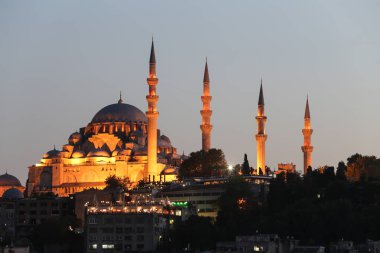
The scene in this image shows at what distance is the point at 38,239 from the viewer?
120312 mm

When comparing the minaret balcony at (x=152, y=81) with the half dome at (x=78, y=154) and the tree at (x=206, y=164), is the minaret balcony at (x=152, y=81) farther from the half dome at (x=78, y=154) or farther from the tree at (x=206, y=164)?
the half dome at (x=78, y=154)

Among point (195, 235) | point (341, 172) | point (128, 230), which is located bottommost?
point (195, 235)

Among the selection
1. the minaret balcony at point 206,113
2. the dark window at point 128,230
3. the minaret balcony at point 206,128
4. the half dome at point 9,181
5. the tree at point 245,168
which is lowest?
the dark window at point 128,230

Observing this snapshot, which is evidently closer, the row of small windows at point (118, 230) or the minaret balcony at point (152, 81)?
the row of small windows at point (118, 230)

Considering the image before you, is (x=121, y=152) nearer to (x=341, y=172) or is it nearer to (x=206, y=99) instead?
(x=206, y=99)

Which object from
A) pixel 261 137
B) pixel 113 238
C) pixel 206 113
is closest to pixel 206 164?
pixel 261 137

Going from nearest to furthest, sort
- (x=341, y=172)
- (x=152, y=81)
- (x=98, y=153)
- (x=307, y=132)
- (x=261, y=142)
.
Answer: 1. (x=341, y=172)
2. (x=261, y=142)
3. (x=152, y=81)
4. (x=98, y=153)
5. (x=307, y=132)

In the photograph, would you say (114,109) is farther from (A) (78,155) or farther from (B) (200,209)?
(B) (200,209)

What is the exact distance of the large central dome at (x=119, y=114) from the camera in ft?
493

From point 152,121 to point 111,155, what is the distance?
8.51m

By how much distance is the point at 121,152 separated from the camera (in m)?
144

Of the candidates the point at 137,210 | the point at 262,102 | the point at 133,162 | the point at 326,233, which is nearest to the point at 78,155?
the point at 133,162

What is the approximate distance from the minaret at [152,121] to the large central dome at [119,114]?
1100cm

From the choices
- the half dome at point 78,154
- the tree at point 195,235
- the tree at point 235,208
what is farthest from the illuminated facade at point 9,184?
the tree at point 195,235
